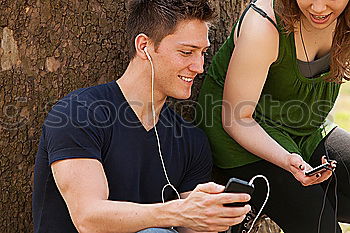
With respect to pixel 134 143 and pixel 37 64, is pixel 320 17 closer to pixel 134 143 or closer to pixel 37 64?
pixel 134 143

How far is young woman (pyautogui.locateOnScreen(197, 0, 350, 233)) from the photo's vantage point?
2.78 meters

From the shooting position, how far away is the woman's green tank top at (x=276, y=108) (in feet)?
9.68


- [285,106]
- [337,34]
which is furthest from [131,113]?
[337,34]

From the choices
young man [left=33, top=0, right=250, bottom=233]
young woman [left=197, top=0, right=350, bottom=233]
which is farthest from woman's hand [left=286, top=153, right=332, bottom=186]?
young man [left=33, top=0, right=250, bottom=233]

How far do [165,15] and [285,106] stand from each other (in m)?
0.68

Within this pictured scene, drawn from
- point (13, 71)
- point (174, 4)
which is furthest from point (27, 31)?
point (174, 4)

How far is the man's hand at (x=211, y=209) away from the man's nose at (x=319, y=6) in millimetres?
834

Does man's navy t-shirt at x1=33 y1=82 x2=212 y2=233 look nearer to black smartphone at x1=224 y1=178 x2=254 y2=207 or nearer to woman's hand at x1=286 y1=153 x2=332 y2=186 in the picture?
woman's hand at x1=286 y1=153 x2=332 y2=186

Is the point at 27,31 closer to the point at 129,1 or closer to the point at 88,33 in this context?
the point at 88,33

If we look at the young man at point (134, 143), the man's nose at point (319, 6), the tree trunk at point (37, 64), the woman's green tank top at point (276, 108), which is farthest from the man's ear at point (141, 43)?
the man's nose at point (319, 6)

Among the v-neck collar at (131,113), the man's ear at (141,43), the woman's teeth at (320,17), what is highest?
the woman's teeth at (320,17)

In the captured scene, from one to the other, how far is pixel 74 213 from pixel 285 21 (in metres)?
1.09

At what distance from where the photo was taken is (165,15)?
8.92ft

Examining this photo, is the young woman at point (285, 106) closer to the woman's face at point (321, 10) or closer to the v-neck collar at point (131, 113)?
Answer: the woman's face at point (321, 10)
